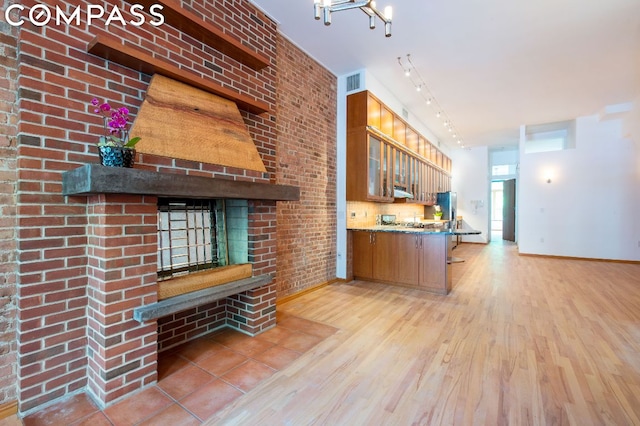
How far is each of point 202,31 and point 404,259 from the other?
11.7ft

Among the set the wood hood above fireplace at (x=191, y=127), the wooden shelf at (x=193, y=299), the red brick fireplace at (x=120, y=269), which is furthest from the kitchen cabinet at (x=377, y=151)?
the red brick fireplace at (x=120, y=269)

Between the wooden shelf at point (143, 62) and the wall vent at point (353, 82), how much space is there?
92.8 inches

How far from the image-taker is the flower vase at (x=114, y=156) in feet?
5.20

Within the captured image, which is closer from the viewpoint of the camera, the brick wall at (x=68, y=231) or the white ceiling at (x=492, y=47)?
the brick wall at (x=68, y=231)

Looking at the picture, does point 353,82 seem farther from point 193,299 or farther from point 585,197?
point 585,197

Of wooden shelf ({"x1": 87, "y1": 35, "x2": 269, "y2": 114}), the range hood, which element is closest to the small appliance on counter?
the range hood

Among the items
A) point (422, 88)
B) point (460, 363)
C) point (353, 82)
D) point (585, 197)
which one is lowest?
point (460, 363)

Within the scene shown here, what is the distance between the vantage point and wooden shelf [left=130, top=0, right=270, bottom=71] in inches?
78.6

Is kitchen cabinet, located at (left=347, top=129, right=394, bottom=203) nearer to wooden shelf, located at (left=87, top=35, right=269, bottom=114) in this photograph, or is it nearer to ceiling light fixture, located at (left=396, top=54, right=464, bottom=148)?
ceiling light fixture, located at (left=396, top=54, right=464, bottom=148)

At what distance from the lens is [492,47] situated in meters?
3.57

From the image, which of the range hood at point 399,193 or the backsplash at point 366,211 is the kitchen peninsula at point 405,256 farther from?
the range hood at point 399,193

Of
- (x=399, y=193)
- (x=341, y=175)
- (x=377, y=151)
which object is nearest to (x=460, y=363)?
(x=341, y=175)

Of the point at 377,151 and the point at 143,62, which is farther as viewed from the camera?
the point at 377,151

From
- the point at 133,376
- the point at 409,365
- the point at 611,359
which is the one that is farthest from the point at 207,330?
the point at 611,359
